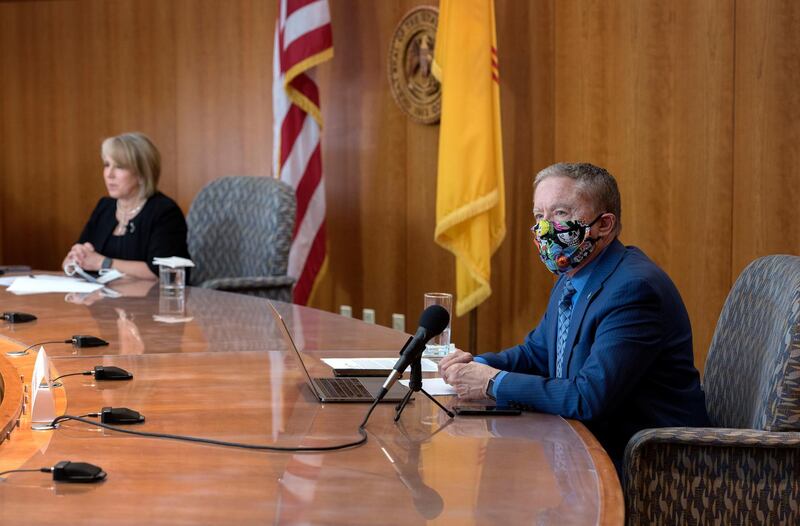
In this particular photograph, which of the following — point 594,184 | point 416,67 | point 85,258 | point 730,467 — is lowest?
point 730,467

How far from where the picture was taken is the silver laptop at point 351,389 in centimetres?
220

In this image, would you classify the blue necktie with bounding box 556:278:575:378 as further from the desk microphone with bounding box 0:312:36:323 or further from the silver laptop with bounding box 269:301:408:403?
the desk microphone with bounding box 0:312:36:323

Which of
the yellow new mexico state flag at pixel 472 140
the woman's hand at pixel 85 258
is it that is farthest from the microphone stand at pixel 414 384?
the yellow new mexico state flag at pixel 472 140

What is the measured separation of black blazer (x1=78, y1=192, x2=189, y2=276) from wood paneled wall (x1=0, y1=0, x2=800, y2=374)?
1627 millimetres

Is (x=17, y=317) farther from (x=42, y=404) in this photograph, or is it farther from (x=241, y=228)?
(x=241, y=228)

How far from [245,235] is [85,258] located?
0.85 meters

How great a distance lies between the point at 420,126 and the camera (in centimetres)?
589

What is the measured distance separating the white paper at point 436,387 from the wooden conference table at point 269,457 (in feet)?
0.25

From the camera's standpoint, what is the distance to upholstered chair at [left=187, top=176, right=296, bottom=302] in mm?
4746

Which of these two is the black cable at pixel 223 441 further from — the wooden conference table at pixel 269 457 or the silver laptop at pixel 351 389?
the silver laptop at pixel 351 389

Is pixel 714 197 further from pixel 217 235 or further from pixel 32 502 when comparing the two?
pixel 32 502

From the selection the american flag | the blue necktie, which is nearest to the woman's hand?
the american flag

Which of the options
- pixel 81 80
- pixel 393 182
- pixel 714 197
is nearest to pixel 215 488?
pixel 714 197

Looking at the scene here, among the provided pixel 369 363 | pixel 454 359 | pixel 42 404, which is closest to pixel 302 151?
pixel 369 363
